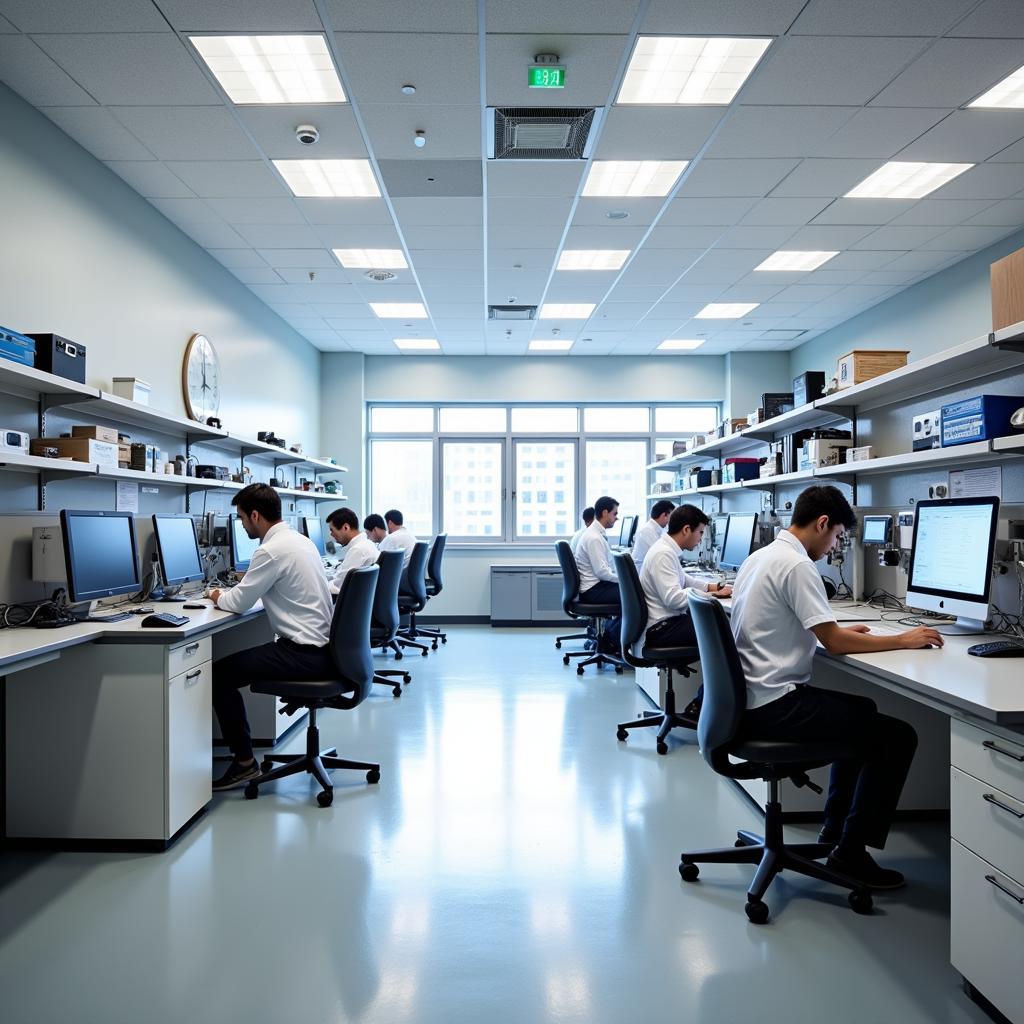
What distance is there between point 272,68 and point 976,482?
3.43m

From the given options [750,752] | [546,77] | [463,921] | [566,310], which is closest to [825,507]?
[750,752]

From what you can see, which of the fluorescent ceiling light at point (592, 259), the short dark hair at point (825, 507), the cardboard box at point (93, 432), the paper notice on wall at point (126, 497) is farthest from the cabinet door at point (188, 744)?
the fluorescent ceiling light at point (592, 259)

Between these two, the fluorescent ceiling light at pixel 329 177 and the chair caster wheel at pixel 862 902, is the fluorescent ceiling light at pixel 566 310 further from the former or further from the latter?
the chair caster wheel at pixel 862 902

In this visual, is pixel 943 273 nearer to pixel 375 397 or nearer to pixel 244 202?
pixel 244 202

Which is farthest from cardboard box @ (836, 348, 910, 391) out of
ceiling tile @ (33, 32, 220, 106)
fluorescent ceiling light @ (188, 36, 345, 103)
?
ceiling tile @ (33, 32, 220, 106)

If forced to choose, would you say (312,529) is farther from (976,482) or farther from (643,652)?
(976,482)

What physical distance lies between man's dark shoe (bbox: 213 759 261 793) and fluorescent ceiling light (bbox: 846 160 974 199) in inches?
173

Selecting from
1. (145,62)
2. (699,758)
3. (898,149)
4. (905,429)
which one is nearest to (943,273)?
(898,149)

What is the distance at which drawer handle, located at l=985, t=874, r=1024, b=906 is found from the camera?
1.46m

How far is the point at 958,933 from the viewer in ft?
5.41

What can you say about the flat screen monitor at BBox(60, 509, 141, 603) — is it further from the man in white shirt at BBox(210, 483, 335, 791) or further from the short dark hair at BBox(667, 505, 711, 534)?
the short dark hair at BBox(667, 505, 711, 534)

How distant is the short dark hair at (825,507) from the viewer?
223 cm

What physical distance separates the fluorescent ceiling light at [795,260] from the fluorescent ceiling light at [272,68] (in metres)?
3.27

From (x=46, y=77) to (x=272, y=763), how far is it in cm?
312
